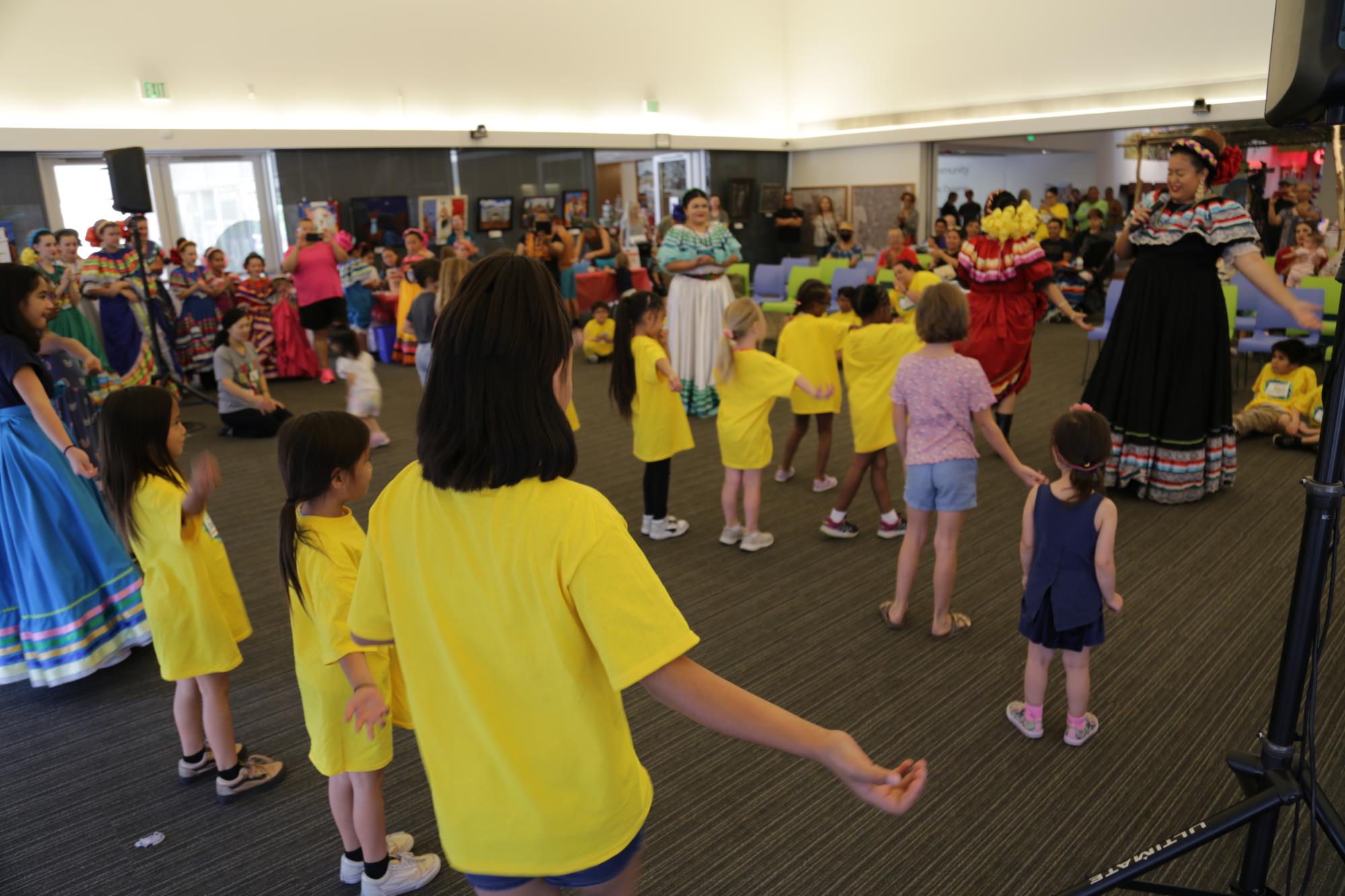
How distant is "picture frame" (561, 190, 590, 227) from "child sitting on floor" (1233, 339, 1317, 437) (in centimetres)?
882

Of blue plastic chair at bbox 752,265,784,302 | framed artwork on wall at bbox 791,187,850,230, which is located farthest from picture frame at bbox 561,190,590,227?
framed artwork on wall at bbox 791,187,850,230

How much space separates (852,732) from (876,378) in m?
1.97

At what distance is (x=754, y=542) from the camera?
4539 mm

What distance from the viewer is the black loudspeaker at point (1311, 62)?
4.94 ft

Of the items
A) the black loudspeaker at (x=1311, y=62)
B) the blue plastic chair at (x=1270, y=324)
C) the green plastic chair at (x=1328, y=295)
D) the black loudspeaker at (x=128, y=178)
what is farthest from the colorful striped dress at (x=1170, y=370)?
the black loudspeaker at (x=128, y=178)

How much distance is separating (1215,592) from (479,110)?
10.6 meters

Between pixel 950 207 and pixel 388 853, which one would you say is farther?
pixel 950 207

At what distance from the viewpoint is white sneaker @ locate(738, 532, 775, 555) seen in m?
4.54

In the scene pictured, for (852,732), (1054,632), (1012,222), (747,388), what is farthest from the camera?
(1012,222)

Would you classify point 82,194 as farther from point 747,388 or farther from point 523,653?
point 523,653

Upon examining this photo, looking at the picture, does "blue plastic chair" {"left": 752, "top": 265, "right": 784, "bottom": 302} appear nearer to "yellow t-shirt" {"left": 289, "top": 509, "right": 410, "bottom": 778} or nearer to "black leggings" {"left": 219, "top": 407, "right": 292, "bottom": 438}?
"black leggings" {"left": 219, "top": 407, "right": 292, "bottom": 438}

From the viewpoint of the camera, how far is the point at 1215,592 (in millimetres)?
3910

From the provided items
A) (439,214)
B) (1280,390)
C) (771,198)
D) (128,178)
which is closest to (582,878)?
(1280,390)

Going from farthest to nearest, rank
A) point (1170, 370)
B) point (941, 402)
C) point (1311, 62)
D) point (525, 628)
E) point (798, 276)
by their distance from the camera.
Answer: point (798, 276)
point (1170, 370)
point (941, 402)
point (1311, 62)
point (525, 628)
